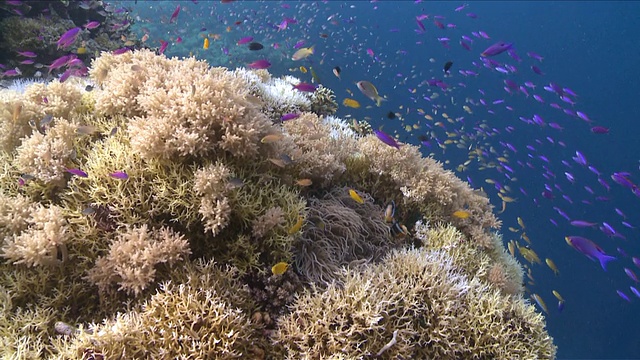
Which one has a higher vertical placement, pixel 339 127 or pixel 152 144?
pixel 152 144

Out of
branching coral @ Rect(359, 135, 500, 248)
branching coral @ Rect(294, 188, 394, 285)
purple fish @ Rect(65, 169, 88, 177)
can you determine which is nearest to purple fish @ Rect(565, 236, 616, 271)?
branching coral @ Rect(359, 135, 500, 248)

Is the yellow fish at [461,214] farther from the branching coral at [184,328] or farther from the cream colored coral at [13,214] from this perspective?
the cream colored coral at [13,214]

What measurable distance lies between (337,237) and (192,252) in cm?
166

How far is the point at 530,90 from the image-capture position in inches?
1987

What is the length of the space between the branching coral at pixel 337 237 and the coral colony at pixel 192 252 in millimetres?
23

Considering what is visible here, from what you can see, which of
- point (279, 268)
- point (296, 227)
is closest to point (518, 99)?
point (296, 227)

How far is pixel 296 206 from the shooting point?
3.57m

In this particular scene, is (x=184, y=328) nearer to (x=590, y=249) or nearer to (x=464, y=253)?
(x=464, y=253)

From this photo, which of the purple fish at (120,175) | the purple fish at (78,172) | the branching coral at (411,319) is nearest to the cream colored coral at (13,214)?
the purple fish at (78,172)

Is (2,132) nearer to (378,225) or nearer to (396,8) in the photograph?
(378,225)

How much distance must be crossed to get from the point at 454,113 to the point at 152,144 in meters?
46.6

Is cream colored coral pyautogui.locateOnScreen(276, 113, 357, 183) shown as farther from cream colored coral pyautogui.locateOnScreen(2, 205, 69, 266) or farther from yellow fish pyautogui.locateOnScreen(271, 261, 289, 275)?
cream colored coral pyautogui.locateOnScreen(2, 205, 69, 266)

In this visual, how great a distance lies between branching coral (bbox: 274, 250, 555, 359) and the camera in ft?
9.95

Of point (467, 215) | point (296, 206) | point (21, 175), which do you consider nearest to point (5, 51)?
point (21, 175)
